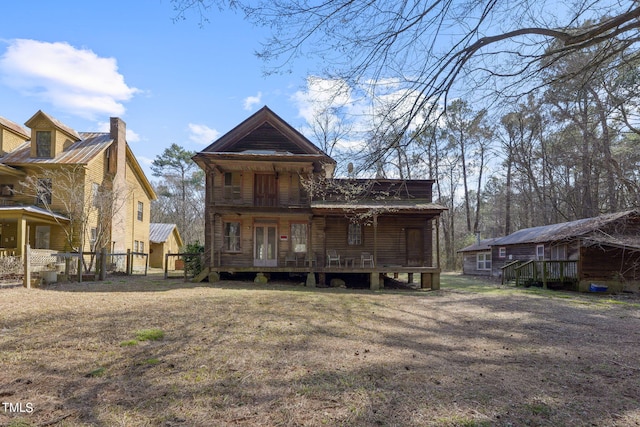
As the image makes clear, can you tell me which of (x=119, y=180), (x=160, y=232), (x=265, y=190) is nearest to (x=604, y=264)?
(x=265, y=190)

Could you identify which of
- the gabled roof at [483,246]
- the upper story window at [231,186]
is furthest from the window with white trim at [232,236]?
the gabled roof at [483,246]

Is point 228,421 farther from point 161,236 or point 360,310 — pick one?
point 161,236

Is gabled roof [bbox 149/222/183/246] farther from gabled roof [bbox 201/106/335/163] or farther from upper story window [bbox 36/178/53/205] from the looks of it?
gabled roof [bbox 201/106/335/163]

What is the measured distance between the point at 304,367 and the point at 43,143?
2419cm

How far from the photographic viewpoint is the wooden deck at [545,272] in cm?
1924

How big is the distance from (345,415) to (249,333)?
3421mm

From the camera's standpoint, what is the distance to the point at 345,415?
11.8ft

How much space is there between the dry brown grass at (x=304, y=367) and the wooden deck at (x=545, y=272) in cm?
1097

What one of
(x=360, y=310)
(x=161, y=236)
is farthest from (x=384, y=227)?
(x=161, y=236)

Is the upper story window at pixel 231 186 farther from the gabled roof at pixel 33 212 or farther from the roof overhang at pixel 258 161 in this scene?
the gabled roof at pixel 33 212

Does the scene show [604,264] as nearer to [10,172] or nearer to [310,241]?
[310,241]

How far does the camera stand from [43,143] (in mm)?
21500

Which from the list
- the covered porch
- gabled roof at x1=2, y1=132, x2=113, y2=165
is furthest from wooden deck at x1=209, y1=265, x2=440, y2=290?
gabled roof at x1=2, y1=132, x2=113, y2=165

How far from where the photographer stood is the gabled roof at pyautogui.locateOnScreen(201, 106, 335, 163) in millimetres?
18656
